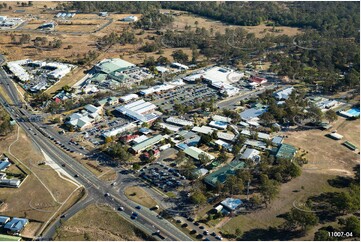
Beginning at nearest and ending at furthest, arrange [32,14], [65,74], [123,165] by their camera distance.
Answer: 1. [123,165]
2. [65,74]
3. [32,14]

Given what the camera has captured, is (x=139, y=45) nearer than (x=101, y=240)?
No

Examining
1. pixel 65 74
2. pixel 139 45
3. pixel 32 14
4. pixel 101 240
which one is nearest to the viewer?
pixel 101 240

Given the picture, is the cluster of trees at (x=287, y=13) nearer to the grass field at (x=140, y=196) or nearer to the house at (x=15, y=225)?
the grass field at (x=140, y=196)

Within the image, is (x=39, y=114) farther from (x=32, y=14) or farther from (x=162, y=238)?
(x=32, y=14)

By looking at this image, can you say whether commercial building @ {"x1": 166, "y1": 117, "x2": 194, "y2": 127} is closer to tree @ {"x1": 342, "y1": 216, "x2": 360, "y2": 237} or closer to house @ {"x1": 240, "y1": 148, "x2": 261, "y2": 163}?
house @ {"x1": 240, "y1": 148, "x2": 261, "y2": 163}

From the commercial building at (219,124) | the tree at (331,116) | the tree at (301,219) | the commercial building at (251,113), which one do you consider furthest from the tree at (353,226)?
the commercial building at (251,113)

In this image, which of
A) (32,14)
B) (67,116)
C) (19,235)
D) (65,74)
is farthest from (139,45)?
(19,235)
